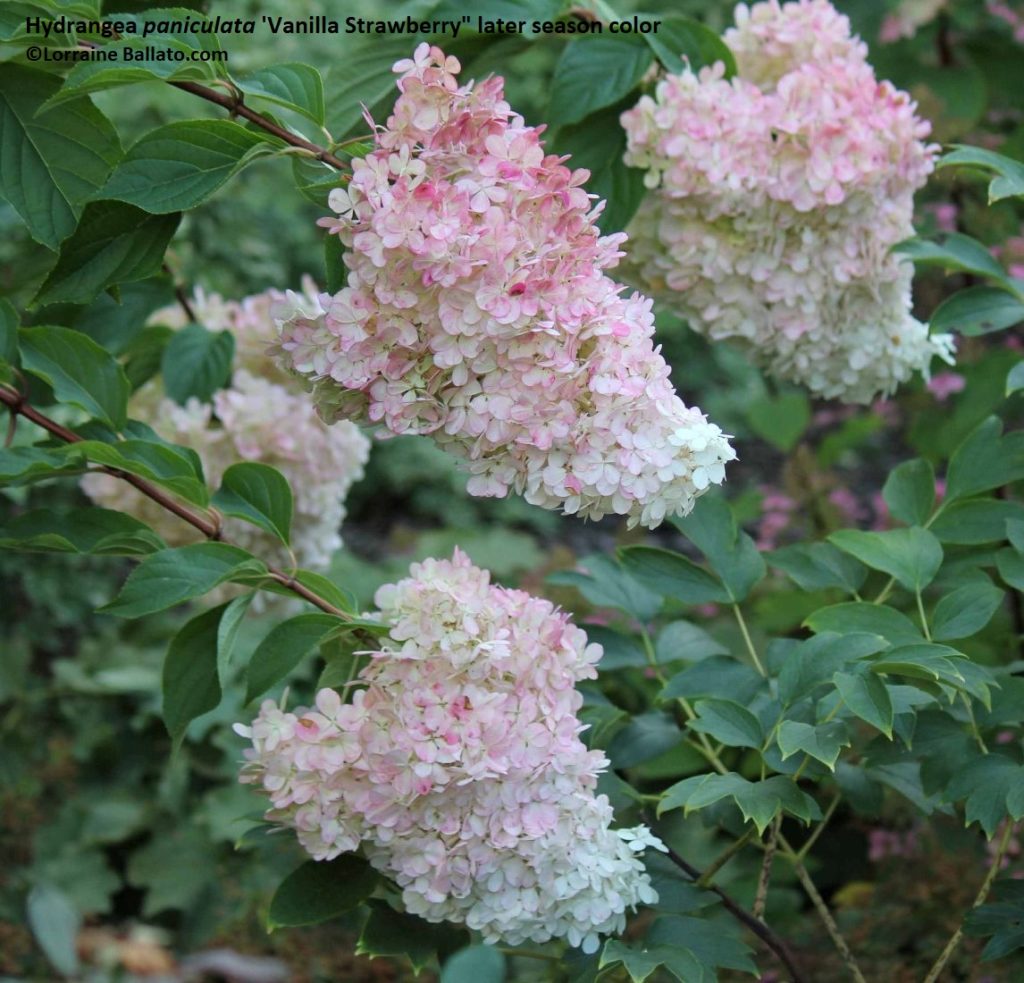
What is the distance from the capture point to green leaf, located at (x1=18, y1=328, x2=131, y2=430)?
3.81 feet

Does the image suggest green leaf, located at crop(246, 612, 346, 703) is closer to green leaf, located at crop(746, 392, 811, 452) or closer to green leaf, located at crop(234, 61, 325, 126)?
green leaf, located at crop(234, 61, 325, 126)

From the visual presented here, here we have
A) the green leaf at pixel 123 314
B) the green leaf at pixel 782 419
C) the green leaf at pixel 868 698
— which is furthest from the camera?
the green leaf at pixel 782 419

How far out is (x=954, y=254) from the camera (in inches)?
49.9

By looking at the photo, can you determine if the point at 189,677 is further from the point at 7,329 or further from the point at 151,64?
the point at 151,64

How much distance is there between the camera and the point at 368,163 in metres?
0.89

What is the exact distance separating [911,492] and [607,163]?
0.45 metres

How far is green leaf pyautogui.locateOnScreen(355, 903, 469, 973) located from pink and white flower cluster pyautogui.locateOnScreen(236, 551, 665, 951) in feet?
0.15

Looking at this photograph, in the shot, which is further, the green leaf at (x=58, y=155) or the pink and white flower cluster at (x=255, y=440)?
the pink and white flower cluster at (x=255, y=440)

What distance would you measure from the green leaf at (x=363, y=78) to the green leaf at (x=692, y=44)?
27 cm

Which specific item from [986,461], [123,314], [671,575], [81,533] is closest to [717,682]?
[671,575]

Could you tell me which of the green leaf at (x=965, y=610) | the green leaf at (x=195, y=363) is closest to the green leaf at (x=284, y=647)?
the green leaf at (x=965, y=610)

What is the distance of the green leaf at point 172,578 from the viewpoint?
3.16 feet

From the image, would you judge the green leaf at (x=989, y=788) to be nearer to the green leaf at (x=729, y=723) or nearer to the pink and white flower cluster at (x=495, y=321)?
the green leaf at (x=729, y=723)

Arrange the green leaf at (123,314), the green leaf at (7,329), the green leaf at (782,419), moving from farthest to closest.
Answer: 1. the green leaf at (782,419)
2. the green leaf at (123,314)
3. the green leaf at (7,329)
